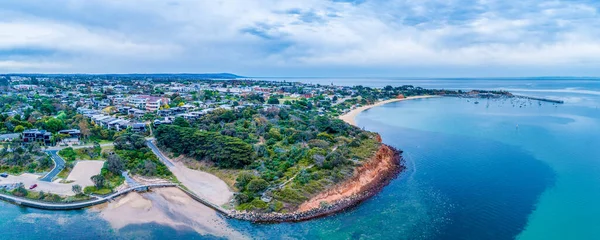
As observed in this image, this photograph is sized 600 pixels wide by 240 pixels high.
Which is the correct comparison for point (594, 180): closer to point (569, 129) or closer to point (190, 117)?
point (569, 129)

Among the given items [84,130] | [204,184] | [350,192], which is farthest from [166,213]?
[84,130]

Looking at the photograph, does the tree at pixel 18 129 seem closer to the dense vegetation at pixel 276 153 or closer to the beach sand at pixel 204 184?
the dense vegetation at pixel 276 153

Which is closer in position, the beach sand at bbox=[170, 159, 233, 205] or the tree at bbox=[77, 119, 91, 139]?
the beach sand at bbox=[170, 159, 233, 205]

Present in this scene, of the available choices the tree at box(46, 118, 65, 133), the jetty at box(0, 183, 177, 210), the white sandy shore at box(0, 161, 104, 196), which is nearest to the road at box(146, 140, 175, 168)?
the white sandy shore at box(0, 161, 104, 196)

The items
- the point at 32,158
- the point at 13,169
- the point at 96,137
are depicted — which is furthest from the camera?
the point at 96,137

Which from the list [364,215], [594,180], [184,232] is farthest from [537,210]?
[184,232]

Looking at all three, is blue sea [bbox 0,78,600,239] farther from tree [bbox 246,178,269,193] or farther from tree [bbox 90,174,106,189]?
tree [bbox 246,178,269,193]
